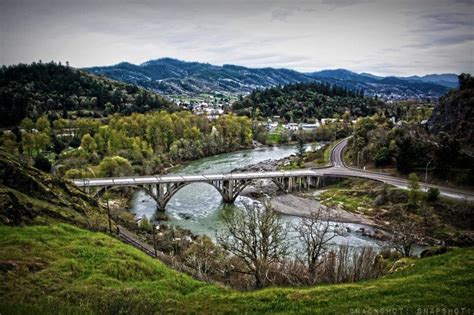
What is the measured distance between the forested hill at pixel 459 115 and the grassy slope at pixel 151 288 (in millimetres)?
49521

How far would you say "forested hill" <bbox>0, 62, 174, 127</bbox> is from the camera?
97419mm

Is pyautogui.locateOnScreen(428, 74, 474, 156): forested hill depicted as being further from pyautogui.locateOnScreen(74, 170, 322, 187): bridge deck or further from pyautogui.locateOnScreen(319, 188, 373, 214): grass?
pyautogui.locateOnScreen(74, 170, 322, 187): bridge deck

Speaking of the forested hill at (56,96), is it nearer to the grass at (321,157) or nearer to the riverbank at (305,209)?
the grass at (321,157)

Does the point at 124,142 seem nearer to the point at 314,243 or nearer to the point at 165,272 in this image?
the point at 314,243

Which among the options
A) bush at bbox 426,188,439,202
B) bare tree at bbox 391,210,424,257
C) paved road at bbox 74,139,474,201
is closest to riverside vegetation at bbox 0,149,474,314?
bare tree at bbox 391,210,424,257

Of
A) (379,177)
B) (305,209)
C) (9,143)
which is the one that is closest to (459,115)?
(379,177)

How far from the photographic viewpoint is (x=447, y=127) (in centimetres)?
6444

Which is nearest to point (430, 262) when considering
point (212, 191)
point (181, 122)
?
Answer: point (212, 191)

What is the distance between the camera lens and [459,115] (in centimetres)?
6306

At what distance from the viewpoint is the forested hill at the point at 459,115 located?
2331 inches

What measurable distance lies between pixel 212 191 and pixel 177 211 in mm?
10864

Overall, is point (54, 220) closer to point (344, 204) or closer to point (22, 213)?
point (22, 213)

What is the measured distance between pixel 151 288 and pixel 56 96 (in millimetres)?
118009

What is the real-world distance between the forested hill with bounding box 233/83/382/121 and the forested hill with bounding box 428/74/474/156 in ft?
235
